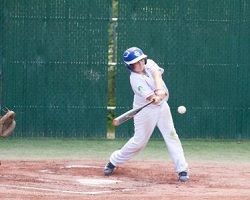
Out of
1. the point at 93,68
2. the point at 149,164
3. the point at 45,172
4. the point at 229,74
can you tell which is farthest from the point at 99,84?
the point at 45,172

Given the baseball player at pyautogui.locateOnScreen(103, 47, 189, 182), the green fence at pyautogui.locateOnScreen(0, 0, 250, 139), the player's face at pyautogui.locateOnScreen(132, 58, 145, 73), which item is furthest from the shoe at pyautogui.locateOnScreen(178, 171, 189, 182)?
the green fence at pyautogui.locateOnScreen(0, 0, 250, 139)

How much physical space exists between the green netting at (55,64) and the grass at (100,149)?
34cm

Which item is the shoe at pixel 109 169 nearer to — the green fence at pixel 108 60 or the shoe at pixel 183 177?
the shoe at pixel 183 177

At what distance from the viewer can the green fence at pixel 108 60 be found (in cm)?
1462

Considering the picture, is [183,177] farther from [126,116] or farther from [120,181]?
[126,116]

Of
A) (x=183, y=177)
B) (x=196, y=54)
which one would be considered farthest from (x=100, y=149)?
(x=183, y=177)

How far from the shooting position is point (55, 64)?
14.7m

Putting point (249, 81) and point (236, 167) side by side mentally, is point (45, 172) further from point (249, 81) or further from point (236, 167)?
point (249, 81)

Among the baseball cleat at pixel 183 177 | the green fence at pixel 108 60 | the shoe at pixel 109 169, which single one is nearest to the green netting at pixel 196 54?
the green fence at pixel 108 60

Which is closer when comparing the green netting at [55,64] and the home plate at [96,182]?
the home plate at [96,182]

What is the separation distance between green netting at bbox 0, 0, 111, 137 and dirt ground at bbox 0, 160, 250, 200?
2.71 metres

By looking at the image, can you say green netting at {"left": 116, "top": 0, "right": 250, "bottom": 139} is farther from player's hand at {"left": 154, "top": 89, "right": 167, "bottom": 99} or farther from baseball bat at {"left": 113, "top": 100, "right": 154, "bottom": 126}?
player's hand at {"left": 154, "top": 89, "right": 167, "bottom": 99}

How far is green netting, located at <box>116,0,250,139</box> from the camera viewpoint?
14773mm

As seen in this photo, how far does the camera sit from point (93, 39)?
1470 cm
